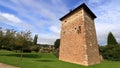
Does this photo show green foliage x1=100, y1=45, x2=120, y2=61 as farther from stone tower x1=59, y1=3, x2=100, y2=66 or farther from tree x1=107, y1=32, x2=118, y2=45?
stone tower x1=59, y1=3, x2=100, y2=66

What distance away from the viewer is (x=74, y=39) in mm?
20844

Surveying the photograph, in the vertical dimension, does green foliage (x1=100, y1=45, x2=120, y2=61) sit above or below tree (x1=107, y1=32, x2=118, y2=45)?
below

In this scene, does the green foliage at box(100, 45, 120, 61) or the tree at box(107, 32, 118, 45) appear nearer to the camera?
the green foliage at box(100, 45, 120, 61)

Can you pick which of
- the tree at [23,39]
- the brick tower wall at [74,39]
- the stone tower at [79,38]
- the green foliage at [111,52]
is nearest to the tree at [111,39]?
the green foliage at [111,52]

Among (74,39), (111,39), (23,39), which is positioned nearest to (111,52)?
(111,39)

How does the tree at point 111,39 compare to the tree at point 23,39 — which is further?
the tree at point 111,39

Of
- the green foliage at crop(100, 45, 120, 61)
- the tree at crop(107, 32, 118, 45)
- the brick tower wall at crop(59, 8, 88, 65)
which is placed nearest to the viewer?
the brick tower wall at crop(59, 8, 88, 65)

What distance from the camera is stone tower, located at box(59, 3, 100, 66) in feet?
60.0

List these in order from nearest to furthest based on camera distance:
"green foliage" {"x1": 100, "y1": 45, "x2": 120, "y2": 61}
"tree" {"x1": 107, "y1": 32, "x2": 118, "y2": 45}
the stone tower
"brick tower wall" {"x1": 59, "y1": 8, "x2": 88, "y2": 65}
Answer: the stone tower
"brick tower wall" {"x1": 59, "y1": 8, "x2": 88, "y2": 65}
"green foliage" {"x1": 100, "y1": 45, "x2": 120, "y2": 61}
"tree" {"x1": 107, "y1": 32, "x2": 118, "y2": 45}

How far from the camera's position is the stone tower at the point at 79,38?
18284mm

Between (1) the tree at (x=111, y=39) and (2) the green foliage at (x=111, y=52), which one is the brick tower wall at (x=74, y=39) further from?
(1) the tree at (x=111, y=39)

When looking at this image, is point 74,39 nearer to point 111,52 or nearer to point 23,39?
point 23,39

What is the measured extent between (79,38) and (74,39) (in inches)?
59.5

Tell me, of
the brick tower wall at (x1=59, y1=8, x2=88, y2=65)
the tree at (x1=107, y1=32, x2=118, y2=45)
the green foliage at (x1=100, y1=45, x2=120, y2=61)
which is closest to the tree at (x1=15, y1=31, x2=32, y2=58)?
the brick tower wall at (x1=59, y1=8, x2=88, y2=65)
